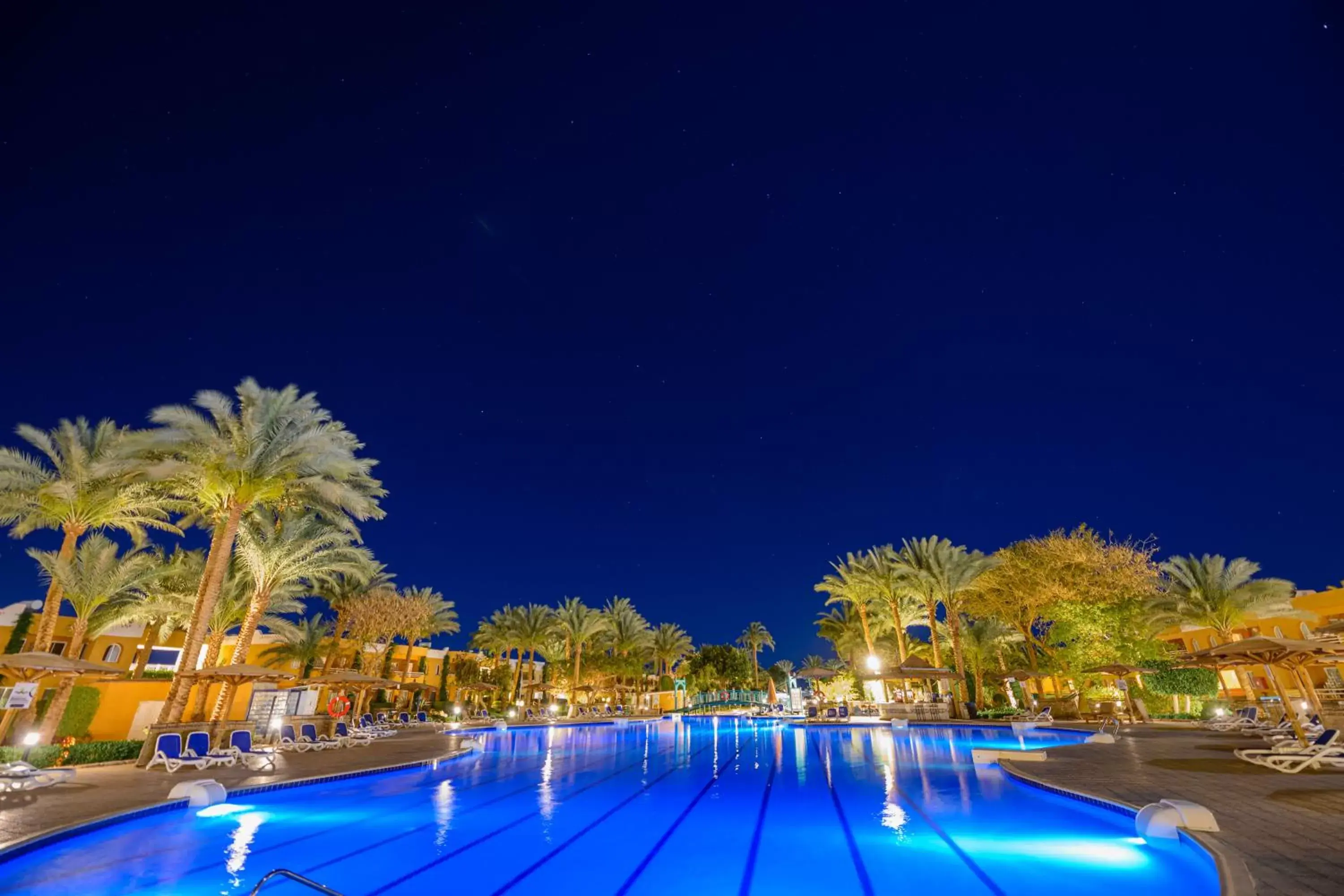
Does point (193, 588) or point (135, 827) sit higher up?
point (193, 588)

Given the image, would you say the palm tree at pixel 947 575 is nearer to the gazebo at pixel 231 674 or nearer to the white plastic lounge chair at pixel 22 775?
the gazebo at pixel 231 674

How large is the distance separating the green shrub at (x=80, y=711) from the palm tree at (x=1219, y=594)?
44.3 meters

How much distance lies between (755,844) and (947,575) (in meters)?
25.6

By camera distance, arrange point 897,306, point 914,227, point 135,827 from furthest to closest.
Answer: point 897,306, point 914,227, point 135,827

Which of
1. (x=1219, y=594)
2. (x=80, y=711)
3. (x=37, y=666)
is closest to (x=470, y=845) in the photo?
(x=37, y=666)

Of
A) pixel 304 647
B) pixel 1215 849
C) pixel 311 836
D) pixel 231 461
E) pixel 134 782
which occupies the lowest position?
pixel 311 836

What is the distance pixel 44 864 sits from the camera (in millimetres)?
6516

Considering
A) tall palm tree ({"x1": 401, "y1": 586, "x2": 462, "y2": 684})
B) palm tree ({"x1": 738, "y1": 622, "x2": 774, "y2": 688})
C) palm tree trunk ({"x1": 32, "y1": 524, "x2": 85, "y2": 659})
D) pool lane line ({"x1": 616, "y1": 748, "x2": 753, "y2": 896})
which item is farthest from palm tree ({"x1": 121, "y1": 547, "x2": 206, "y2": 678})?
palm tree ({"x1": 738, "y1": 622, "x2": 774, "y2": 688})

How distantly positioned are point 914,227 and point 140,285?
58.4m

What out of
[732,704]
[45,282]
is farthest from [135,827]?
[732,704]

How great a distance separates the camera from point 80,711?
21.0m

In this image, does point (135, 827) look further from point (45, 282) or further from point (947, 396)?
point (947, 396)

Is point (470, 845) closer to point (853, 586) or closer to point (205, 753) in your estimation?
point (205, 753)

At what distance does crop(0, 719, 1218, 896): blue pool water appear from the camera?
6406 mm
